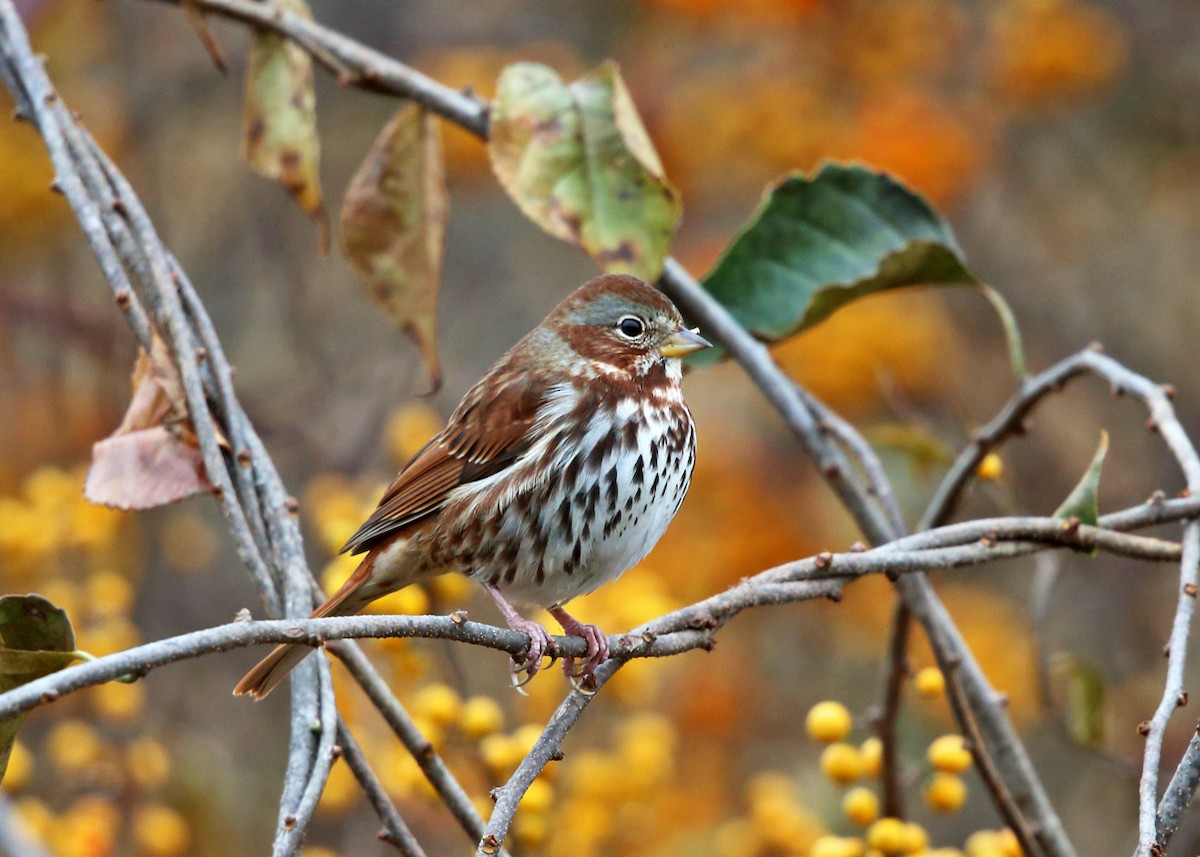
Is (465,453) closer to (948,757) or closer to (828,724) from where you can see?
Result: (828,724)

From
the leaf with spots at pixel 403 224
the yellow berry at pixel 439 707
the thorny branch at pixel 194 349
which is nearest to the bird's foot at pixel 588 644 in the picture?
the yellow berry at pixel 439 707

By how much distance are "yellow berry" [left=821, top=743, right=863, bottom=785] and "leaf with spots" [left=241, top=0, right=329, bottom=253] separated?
153cm

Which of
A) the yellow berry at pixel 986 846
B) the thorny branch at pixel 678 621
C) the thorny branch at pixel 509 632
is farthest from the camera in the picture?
the yellow berry at pixel 986 846

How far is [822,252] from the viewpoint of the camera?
10.9 ft

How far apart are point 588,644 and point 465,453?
29.6 inches

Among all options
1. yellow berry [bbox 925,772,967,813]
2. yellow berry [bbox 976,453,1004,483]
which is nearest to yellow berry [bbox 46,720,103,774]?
yellow berry [bbox 925,772,967,813]

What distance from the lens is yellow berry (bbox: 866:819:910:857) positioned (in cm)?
279

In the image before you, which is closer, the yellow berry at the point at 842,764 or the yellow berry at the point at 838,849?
the yellow berry at the point at 838,849

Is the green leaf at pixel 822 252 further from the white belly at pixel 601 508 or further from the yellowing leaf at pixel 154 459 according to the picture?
the yellowing leaf at pixel 154 459

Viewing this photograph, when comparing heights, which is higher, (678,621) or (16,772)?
(16,772)

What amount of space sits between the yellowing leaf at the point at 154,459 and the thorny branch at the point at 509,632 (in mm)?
57

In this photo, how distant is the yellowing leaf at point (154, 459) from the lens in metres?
2.51

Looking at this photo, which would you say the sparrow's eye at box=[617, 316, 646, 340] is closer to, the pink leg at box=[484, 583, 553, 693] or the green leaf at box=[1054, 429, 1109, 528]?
the pink leg at box=[484, 583, 553, 693]

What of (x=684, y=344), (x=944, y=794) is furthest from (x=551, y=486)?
(x=944, y=794)
